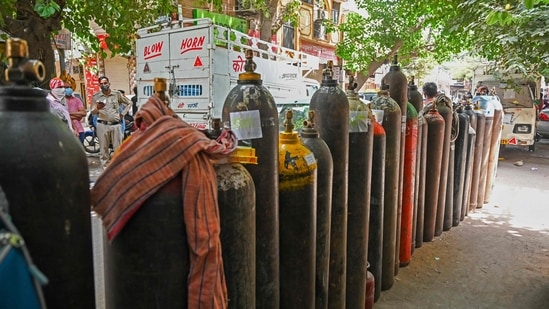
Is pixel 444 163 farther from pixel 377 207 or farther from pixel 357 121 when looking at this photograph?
pixel 357 121

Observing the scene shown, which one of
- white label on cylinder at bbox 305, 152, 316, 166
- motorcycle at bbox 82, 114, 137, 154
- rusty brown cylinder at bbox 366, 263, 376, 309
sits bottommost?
rusty brown cylinder at bbox 366, 263, 376, 309

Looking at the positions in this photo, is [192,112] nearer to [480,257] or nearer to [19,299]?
[480,257]

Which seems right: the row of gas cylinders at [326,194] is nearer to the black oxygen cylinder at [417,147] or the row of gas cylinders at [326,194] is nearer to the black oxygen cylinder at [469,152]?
the black oxygen cylinder at [417,147]

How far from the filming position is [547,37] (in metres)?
4.21

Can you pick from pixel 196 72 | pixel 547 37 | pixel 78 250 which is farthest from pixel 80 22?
pixel 547 37

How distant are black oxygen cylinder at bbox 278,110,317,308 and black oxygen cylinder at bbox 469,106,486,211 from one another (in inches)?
176

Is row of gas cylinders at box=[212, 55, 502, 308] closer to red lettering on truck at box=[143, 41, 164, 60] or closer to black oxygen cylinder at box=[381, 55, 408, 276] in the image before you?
black oxygen cylinder at box=[381, 55, 408, 276]

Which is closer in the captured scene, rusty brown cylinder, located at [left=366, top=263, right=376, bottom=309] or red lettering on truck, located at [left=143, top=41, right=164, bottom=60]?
rusty brown cylinder, located at [left=366, top=263, right=376, bottom=309]

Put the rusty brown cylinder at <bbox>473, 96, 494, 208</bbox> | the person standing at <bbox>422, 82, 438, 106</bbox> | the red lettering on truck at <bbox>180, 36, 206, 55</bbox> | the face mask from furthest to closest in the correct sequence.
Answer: the red lettering on truck at <bbox>180, 36, 206, 55</bbox> → the face mask → the person standing at <bbox>422, 82, 438, 106</bbox> → the rusty brown cylinder at <bbox>473, 96, 494, 208</bbox>

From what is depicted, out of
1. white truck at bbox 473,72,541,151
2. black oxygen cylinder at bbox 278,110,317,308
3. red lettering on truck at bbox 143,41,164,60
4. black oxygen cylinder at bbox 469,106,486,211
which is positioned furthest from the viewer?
white truck at bbox 473,72,541,151

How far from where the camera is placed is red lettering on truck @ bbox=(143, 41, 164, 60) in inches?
340

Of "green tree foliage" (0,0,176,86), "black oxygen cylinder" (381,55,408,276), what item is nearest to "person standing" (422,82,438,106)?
"black oxygen cylinder" (381,55,408,276)

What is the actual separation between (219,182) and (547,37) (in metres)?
4.25

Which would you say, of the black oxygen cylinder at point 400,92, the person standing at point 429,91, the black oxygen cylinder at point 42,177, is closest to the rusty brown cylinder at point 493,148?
the person standing at point 429,91
